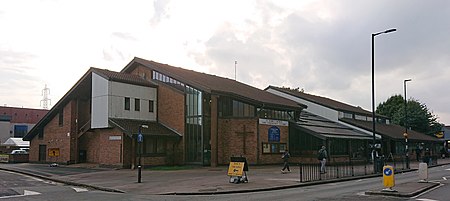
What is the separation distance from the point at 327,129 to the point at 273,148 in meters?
8.93


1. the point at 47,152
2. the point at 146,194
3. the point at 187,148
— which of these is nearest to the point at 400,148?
the point at 187,148

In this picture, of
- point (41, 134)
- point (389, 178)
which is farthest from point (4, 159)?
point (389, 178)

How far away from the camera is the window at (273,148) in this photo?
126 feet

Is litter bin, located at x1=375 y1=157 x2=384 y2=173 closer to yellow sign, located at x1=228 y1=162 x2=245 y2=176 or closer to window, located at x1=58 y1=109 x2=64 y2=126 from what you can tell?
yellow sign, located at x1=228 y1=162 x2=245 y2=176

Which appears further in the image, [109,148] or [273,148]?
[273,148]

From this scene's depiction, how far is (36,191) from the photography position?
19734 millimetres

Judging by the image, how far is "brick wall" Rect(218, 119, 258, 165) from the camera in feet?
122

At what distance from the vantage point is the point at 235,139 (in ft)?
122

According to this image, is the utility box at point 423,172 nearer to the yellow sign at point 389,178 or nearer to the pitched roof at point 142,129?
the yellow sign at point 389,178

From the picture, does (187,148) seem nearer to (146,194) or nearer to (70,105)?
(70,105)

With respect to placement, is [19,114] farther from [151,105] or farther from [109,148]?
[109,148]

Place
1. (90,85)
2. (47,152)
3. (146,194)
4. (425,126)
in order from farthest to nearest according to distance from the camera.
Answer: (425,126)
(47,152)
(90,85)
(146,194)

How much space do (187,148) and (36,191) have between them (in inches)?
725

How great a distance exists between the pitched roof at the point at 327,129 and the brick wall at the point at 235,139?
6.09 metres
